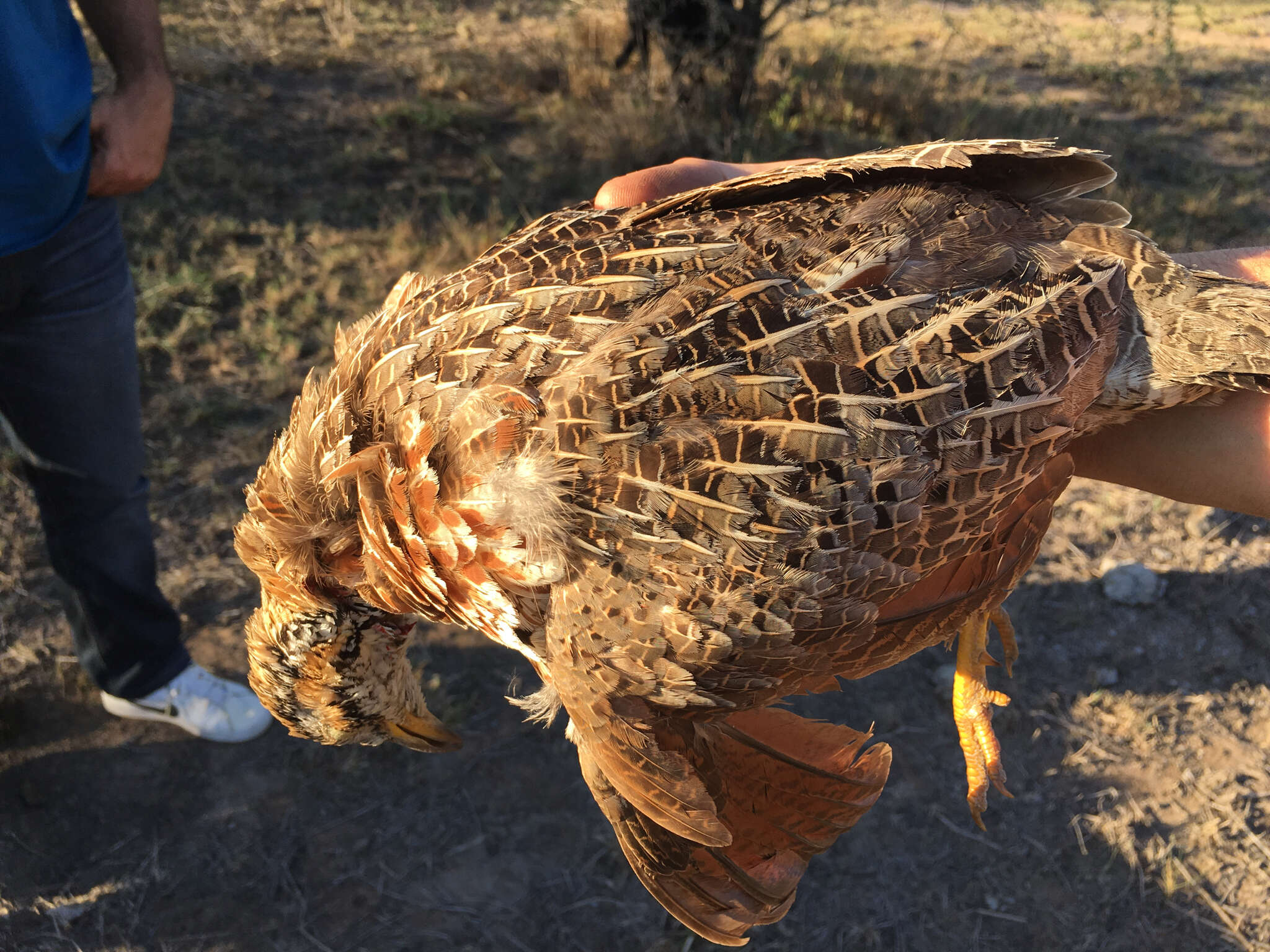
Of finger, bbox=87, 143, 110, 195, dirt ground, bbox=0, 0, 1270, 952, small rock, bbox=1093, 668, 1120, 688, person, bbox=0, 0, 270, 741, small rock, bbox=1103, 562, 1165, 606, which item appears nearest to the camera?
person, bbox=0, 0, 270, 741

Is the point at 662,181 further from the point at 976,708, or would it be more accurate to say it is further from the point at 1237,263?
the point at 976,708

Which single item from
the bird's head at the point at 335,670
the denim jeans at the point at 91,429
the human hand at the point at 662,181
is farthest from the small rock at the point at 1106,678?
the denim jeans at the point at 91,429

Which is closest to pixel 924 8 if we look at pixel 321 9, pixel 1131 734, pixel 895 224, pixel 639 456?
pixel 321 9

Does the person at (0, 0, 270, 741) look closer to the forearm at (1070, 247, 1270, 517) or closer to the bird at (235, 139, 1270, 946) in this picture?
the bird at (235, 139, 1270, 946)

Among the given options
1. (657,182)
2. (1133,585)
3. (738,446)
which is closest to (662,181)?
(657,182)

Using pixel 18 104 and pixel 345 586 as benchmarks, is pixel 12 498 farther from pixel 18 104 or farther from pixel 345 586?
pixel 345 586

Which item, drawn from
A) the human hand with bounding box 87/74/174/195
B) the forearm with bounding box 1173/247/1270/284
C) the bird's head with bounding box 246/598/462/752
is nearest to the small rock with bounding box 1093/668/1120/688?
the forearm with bounding box 1173/247/1270/284

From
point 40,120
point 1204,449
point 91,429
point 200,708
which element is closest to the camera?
point 1204,449
